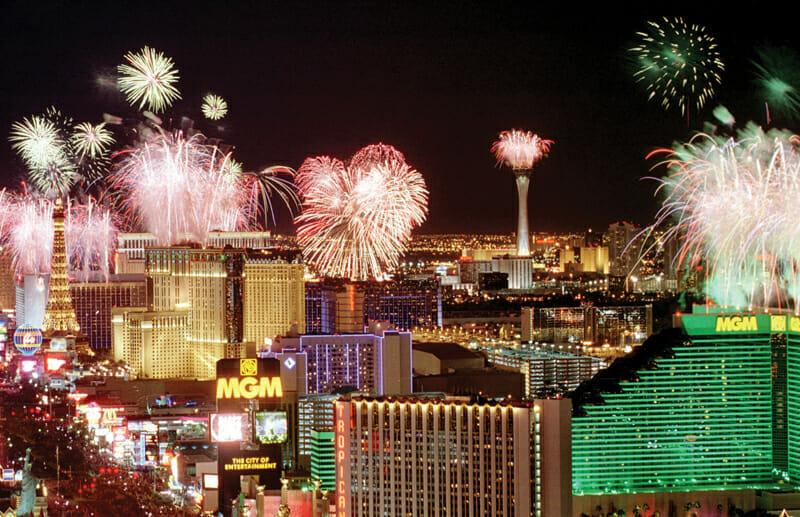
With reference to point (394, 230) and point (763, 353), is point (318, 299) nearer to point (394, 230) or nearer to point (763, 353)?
point (394, 230)

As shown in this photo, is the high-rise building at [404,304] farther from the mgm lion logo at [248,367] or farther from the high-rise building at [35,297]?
the mgm lion logo at [248,367]

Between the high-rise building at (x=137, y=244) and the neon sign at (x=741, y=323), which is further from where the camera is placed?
the high-rise building at (x=137, y=244)

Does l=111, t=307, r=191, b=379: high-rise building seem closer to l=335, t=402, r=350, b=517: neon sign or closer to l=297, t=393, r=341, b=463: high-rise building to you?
l=297, t=393, r=341, b=463: high-rise building

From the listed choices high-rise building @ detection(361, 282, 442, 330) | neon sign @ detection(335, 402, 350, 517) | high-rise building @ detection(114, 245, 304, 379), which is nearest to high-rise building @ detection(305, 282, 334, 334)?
high-rise building @ detection(114, 245, 304, 379)

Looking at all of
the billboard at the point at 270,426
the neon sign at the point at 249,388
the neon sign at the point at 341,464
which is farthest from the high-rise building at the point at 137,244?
the neon sign at the point at 341,464

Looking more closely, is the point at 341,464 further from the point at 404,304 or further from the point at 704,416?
the point at 404,304

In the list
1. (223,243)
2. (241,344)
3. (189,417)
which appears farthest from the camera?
(223,243)

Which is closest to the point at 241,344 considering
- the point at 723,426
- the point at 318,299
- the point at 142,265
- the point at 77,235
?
the point at 318,299
